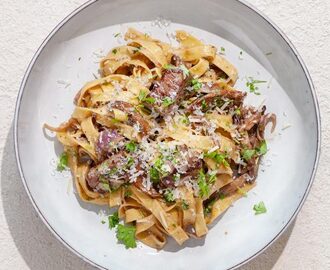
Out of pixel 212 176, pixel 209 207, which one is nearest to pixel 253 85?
pixel 212 176

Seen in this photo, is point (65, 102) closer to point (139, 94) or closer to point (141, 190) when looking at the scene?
point (139, 94)

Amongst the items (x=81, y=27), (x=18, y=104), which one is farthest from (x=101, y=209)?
(x=81, y=27)

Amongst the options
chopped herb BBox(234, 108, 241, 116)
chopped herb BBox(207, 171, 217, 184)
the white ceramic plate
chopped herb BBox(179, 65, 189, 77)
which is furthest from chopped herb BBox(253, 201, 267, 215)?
chopped herb BBox(179, 65, 189, 77)

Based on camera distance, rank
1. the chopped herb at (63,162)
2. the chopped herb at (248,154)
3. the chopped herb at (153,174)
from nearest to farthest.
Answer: the chopped herb at (153,174)
the chopped herb at (248,154)
the chopped herb at (63,162)

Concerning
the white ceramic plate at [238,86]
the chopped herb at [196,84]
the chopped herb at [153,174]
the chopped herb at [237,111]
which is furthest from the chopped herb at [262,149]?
the chopped herb at [153,174]

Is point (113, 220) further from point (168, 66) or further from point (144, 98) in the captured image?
point (168, 66)

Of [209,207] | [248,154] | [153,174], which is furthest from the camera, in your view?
[209,207]

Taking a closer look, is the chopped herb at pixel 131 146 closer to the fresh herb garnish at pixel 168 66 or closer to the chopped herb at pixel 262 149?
the fresh herb garnish at pixel 168 66
